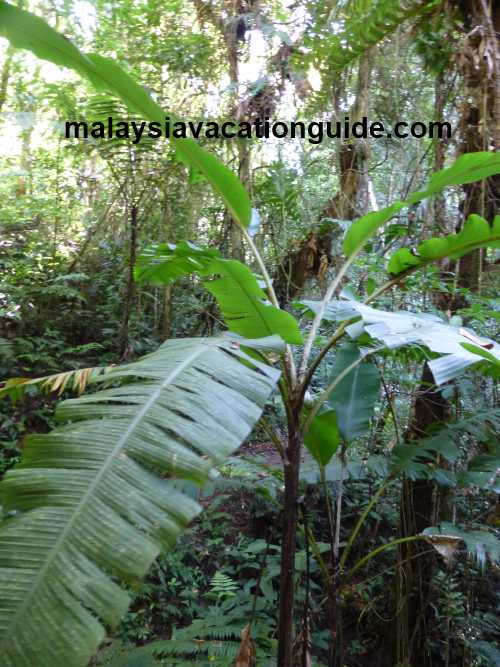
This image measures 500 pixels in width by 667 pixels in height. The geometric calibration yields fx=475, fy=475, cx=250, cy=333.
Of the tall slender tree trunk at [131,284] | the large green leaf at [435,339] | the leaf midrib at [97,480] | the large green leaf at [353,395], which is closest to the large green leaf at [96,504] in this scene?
the leaf midrib at [97,480]

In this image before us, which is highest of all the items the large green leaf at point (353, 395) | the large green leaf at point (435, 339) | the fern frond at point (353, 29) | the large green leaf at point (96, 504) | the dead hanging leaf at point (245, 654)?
the fern frond at point (353, 29)

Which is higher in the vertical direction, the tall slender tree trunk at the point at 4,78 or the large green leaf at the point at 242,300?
the tall slender tree trunk at the point at 4,78

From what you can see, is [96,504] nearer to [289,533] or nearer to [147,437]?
[147,437]

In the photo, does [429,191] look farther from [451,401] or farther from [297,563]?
[297,563]

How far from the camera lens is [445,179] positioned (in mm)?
1882

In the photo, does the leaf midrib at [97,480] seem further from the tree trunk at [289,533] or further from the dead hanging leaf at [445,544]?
the dead hanging leaf at [445,544]

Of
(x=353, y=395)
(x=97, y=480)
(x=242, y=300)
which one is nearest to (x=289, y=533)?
(x=353, y=395)

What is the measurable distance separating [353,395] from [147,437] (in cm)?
124

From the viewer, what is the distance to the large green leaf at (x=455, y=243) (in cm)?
180

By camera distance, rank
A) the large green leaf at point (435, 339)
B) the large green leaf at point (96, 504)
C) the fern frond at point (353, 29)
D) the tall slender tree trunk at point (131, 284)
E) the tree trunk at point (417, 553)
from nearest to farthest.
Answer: the large green leaf at point (96, 504) < the large green leaf at point (435, 339) < the tree trunk at point (417, 553) < the fern frond at point (353, 29) < the tall slender tree trunk at point (131, 284)

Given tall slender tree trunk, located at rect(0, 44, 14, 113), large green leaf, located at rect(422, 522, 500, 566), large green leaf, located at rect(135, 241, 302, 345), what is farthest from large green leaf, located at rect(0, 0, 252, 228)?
tall slender tree trunk, located at rect(0, 44, 14, 113)

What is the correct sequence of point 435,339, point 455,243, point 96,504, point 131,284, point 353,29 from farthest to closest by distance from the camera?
point 131,284 < point 353,29 < point 455,243 < point 435,339 < point 96,504

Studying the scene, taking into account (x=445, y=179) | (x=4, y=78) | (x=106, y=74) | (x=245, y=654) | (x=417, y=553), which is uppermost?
(x=4, y=78)

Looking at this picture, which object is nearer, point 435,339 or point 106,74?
point 435,339
